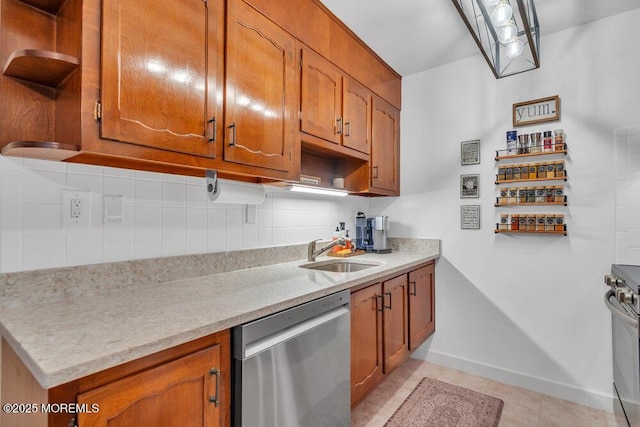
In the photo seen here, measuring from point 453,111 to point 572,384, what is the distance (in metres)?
2.12

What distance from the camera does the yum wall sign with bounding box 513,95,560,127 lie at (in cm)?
223

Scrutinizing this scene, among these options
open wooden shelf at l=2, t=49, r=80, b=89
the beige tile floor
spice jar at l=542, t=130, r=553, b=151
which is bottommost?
the beige tile floor

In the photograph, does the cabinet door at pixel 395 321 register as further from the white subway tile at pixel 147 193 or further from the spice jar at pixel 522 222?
the white subway tile at pixel 147 193

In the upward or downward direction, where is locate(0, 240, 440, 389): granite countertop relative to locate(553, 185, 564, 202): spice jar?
downward

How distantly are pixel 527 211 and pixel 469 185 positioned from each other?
0.44 metres

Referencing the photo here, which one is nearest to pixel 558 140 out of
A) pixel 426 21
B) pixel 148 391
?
pixel 426 21

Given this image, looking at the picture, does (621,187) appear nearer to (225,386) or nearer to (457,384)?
(457,384)

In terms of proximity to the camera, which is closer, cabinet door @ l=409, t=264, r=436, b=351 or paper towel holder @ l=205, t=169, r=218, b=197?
paper towel holder @ l=205, t=169, r=218, b=197

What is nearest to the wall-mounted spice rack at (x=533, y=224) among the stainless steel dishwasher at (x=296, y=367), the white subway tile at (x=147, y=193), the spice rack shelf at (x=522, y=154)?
the spice rack shelf at (x=522, y=154)

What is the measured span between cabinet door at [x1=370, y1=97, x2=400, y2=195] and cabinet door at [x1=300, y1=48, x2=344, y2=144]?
48cm

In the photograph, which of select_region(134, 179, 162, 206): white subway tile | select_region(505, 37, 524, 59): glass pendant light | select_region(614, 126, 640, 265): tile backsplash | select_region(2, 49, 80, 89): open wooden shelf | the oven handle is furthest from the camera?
select_region(614, 126, 640, 265): tile backsplash

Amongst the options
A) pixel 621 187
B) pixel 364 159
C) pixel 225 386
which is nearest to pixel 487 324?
pixel 621 187

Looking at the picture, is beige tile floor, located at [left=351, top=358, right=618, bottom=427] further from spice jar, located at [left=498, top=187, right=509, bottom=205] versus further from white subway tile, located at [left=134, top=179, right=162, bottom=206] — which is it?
white subway tile, located at [left=134, top=179, right=162, bottom=206]

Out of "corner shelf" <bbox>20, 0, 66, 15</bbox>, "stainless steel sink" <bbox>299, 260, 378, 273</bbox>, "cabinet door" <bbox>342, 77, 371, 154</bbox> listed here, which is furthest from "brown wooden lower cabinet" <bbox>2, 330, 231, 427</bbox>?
"cabinet door" <bbox>342, 77, 371, 154</bbox>
